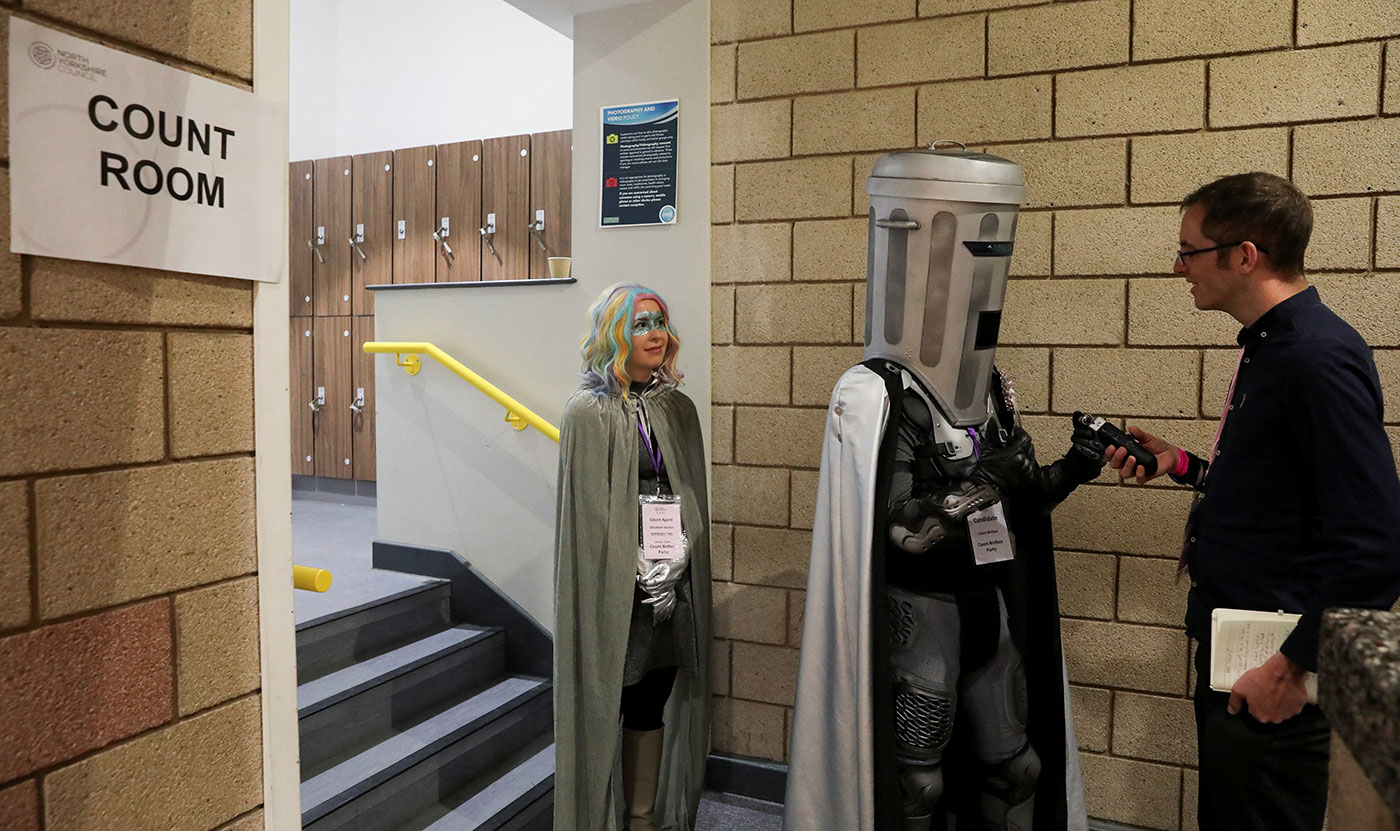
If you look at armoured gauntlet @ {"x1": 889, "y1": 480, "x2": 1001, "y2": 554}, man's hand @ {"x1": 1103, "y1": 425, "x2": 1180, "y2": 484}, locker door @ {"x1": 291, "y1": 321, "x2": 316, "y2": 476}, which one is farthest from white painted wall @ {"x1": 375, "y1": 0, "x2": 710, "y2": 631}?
locker door @ {"x1": 291, "y1": 321, "x2": 316, "y2": 476}

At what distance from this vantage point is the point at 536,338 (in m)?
3.43

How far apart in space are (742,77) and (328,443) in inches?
175

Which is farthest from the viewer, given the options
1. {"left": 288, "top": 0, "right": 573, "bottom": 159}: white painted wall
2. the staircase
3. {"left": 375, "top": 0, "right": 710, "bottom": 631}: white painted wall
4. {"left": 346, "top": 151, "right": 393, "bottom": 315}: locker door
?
{"left": 346, "top": 151, "right": 393, "bottom": 315}: locker door

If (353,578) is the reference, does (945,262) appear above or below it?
above

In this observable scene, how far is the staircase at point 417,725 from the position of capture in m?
2.54

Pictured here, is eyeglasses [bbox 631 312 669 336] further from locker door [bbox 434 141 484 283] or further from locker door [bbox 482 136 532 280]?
locker door [bbox 434 141 484 283]

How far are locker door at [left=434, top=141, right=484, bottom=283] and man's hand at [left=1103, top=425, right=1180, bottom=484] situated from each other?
4.23 metres

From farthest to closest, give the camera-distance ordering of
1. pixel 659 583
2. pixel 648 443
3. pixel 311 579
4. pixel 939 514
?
pixel 648 443 → pixel 659 583 → pixel 939 514 → pixel 311 579

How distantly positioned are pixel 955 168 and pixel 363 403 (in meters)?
5.00

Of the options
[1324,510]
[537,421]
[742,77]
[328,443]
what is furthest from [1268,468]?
[328,443]

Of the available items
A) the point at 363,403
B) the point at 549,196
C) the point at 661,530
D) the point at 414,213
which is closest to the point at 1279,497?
the point at 661,530

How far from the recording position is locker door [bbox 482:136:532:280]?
520cm

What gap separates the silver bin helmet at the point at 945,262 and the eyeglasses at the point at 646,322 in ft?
2.12

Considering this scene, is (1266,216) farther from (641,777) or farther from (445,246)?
(445,246)
